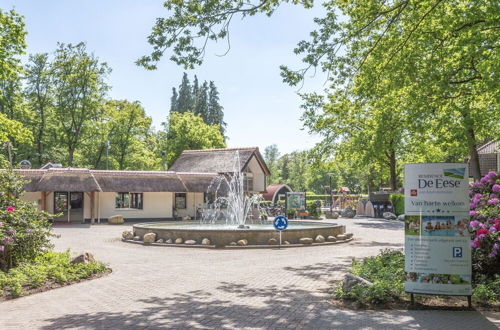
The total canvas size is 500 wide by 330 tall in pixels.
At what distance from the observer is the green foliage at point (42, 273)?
9.22 metres

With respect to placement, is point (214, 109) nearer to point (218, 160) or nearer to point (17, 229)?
point (218, 160)

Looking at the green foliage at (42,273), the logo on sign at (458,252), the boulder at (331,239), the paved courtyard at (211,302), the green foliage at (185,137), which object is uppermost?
the green foliage at (185,137)

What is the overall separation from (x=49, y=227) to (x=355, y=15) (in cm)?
928

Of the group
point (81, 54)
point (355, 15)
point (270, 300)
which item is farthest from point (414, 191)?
point (81, 54)

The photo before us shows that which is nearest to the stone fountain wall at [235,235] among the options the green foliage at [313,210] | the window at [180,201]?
the green foliage at [313,210]

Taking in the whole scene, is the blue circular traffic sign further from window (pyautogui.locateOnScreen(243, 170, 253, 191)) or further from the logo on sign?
window (pyautogui.locateOnScreen(243, 170, 253, 191))

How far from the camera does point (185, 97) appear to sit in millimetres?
76062

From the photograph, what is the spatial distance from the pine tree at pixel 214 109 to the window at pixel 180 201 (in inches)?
1418

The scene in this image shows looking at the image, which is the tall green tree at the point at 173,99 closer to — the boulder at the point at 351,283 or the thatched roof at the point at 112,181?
the thatched roof at the point at 112,181

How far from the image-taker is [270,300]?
8.34 m

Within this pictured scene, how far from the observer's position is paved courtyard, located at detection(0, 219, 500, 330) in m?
6.84

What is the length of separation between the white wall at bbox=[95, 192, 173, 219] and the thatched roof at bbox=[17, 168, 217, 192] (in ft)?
4.20

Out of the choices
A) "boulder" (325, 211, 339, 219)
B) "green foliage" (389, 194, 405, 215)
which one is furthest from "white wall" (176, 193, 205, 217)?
"green foliage" (389, 194, 405, 215)

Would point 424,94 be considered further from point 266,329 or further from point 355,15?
point 266,329
